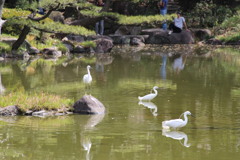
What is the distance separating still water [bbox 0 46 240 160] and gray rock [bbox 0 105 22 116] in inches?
8.3

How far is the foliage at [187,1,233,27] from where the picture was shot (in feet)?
113

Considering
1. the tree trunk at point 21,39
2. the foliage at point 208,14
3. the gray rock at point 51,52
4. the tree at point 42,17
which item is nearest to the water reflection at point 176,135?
the tree at point 42,17

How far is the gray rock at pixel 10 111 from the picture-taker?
11.5 metres

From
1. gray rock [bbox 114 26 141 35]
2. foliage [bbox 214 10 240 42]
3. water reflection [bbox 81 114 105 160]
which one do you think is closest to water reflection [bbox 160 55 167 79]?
water reflection [bbox 81 114 105 160]

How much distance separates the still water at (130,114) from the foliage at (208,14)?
11.9 meters

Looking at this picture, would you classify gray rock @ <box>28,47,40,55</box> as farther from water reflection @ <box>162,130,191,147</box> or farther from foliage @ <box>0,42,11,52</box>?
water reflection @ <box>162,130,191,147</box>

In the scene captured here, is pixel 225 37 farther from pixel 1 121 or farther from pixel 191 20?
pixel 1 121

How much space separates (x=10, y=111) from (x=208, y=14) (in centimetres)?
2520

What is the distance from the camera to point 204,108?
1284cm

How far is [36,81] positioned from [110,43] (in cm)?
1109

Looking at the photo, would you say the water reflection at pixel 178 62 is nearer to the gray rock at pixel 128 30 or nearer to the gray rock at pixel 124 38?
the gray rock at pixel 124 38

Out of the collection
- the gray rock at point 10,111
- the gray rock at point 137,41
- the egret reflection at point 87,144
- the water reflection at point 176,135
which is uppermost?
the egret reflection at point 87,144

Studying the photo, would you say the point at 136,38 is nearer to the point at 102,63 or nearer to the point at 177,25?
the point at 177,25

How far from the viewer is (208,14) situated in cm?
3503
